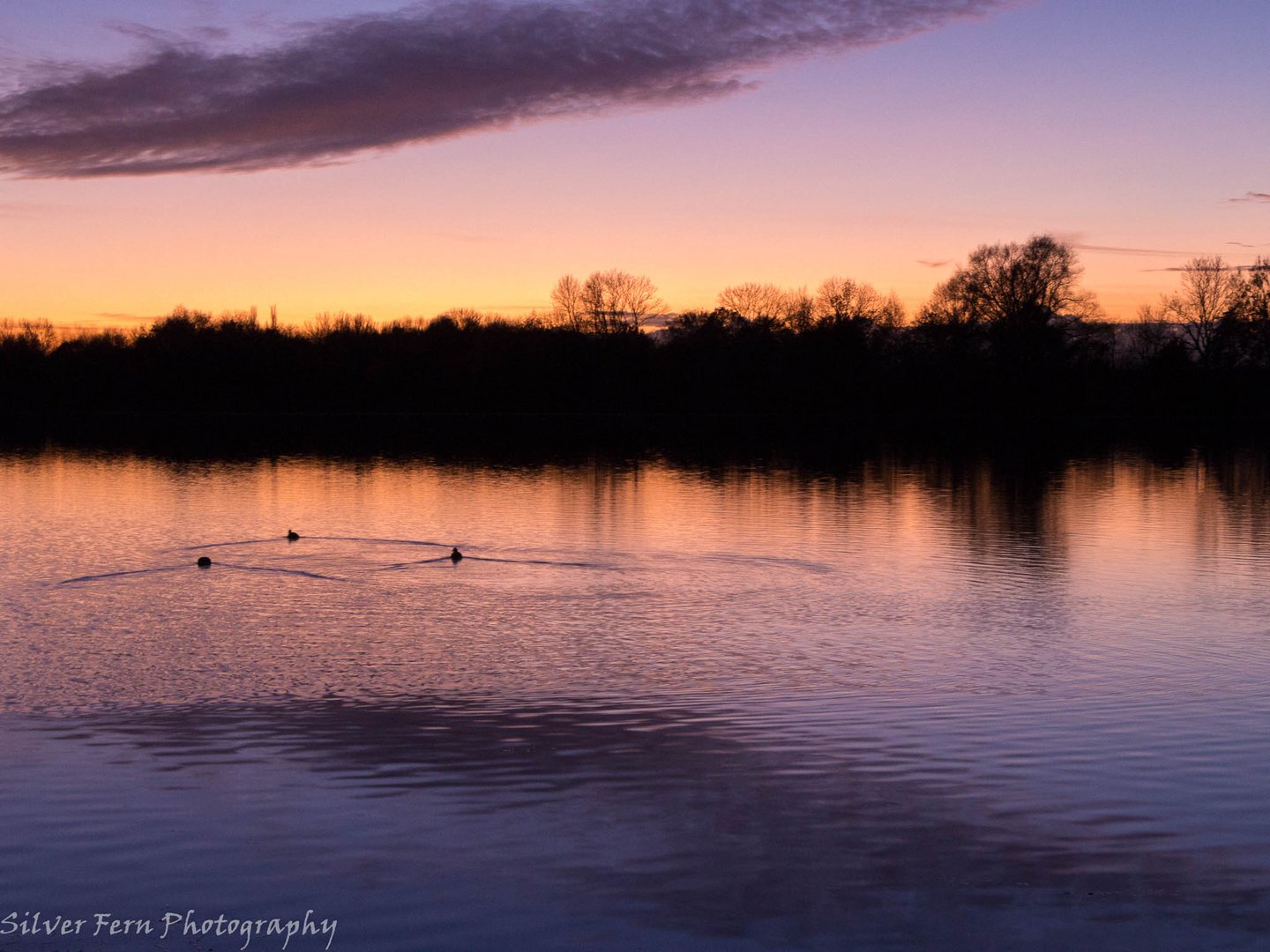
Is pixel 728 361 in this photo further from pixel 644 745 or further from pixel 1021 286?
pixel 644 745

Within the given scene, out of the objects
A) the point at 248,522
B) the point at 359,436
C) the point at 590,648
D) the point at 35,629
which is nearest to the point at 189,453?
the point at 359,436

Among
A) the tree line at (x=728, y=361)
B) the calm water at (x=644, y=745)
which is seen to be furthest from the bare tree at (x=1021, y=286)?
the calm water at (x=644, y=745)

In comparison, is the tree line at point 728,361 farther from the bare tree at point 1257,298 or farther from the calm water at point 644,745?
the calm water at point 644,745

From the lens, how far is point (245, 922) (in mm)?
7008

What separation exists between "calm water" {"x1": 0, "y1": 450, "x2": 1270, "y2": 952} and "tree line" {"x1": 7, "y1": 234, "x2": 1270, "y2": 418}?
217ft

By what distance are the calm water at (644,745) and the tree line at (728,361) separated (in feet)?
217

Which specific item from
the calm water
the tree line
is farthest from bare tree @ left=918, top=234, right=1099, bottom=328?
the calm water

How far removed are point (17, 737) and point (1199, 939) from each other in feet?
31.3

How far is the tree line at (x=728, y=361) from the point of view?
290ft

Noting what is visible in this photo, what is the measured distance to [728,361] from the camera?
106 m

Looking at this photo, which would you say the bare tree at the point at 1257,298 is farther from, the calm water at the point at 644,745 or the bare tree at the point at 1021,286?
the calm water at the point at 644,745

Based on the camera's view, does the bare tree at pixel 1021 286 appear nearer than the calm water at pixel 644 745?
No

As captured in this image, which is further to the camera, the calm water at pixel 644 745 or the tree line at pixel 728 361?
the tree line at pixel 728 361

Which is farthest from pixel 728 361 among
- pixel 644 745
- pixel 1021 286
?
pixel 644 745
